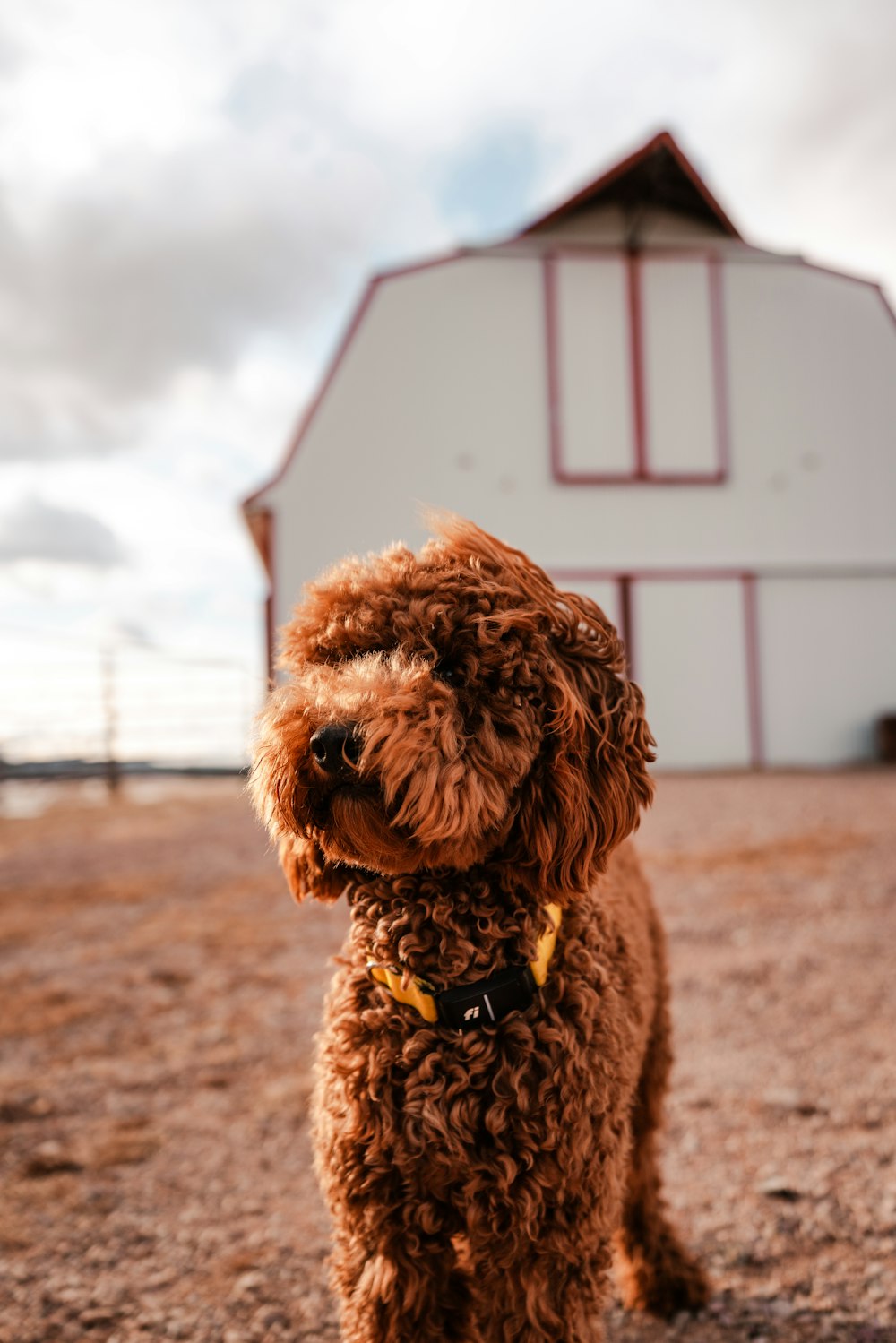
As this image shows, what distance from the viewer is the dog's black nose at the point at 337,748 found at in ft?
4.91

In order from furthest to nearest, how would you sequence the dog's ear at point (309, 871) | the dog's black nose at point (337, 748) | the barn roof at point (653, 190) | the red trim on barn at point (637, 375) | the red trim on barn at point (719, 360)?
1. the red trim on barn at point (719, 360)
2. the red trim on barn at point (637, 375)
3. the barn roof at point (653, 190)
4. the dog's ear at point (309, 871)
5. the dog's black nose at point (337, 748)

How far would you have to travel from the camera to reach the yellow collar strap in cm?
162

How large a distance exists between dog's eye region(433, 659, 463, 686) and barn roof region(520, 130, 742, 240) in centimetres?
1288

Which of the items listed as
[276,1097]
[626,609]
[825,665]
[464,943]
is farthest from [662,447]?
[464,943]

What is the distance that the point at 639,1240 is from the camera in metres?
2.42

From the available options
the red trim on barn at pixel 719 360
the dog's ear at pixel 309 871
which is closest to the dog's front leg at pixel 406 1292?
the dog's ear at pixel 309 871

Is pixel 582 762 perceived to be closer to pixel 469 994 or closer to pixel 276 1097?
pixel 469 994

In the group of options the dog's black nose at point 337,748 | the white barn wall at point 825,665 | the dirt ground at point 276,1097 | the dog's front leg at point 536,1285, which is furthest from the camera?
the white barn wall at point 825,665

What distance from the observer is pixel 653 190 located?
13.0 metres

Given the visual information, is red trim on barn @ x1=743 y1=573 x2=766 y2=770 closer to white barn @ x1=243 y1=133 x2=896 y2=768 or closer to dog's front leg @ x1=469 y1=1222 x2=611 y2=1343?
white barn @ x1=243 y1=133 x2=896 y2=768

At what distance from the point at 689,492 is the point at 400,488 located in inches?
161

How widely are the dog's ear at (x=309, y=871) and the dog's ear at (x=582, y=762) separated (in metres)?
0.37

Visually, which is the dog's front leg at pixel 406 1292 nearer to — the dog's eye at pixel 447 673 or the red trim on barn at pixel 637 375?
the dog's eye at pixel 447 673

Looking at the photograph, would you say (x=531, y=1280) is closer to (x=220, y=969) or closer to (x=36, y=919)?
(x=220, y=969)
